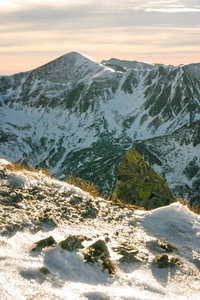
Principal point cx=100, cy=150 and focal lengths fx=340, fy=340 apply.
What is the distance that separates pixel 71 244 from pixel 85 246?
338 millimetres

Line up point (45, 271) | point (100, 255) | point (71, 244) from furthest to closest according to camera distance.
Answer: point (71, 244) → point (100, 255) → point (45, 271)

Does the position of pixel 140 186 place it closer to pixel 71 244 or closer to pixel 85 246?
pixel 85 246

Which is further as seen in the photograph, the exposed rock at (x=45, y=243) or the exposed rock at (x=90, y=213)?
the exposed rock at (x=90, y=213)

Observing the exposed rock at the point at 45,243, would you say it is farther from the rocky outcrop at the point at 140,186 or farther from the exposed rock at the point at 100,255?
the rocky outcrop at the point at 140,186

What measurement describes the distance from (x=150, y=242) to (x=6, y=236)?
3066 millimetres

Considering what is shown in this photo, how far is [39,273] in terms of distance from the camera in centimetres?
551

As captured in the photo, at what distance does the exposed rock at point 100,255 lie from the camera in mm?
6082

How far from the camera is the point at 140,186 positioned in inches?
543

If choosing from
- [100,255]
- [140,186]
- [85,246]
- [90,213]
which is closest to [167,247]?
[100,255]

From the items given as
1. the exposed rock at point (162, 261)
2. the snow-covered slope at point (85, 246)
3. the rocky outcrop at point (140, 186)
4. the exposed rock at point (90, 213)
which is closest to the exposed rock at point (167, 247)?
the snow-covered slope at point (85, 246)

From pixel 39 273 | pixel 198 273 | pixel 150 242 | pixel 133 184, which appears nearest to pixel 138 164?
pixel 133 184

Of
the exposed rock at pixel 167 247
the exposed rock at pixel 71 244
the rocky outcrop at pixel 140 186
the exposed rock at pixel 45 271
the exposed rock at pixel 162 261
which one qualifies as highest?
the exposed rock at pixel 45 271

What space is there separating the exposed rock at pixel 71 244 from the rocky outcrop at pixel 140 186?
19.4 ft

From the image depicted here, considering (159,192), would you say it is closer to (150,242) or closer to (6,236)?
(150,242)
